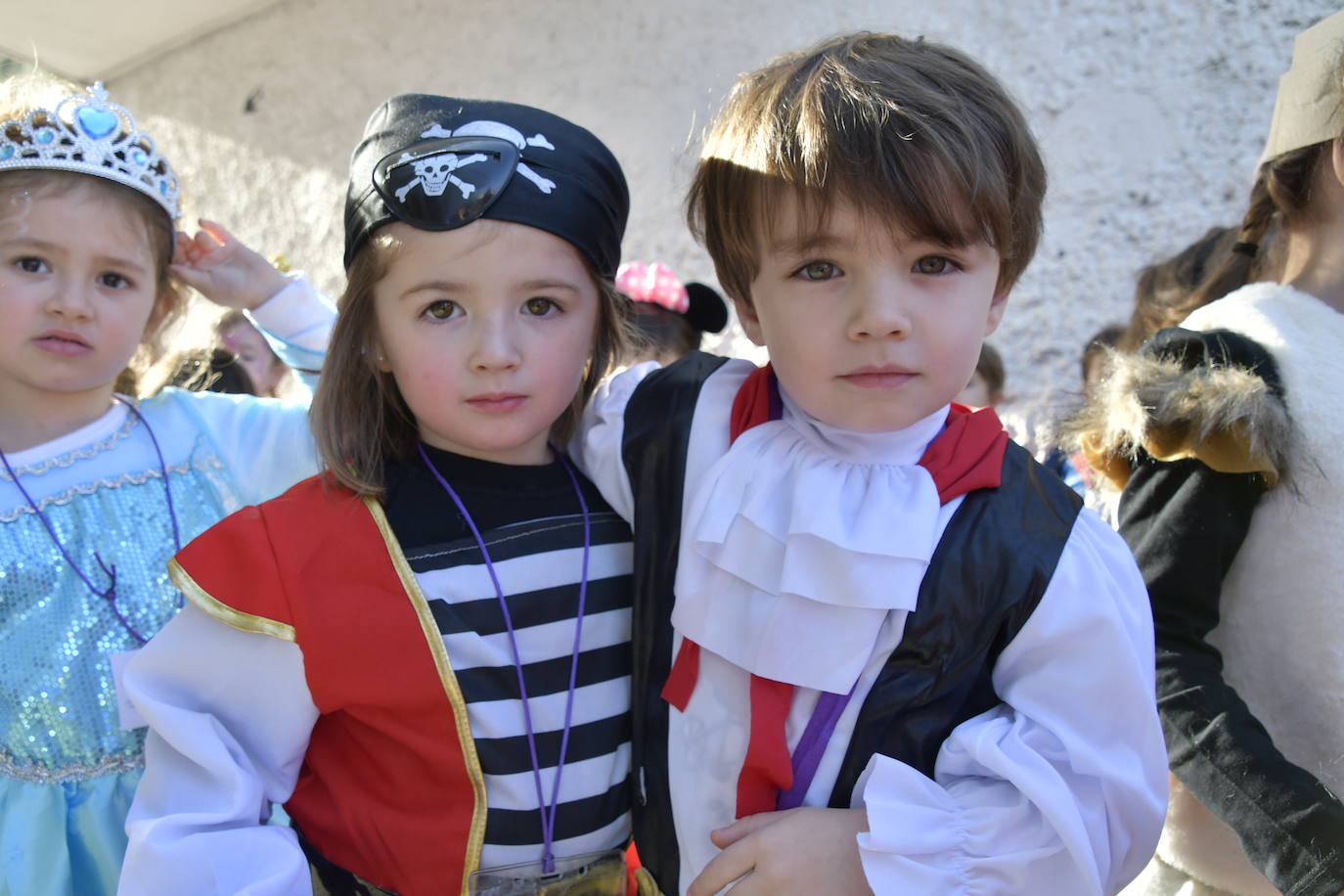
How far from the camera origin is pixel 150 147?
1567 millimetres

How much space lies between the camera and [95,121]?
148 cm

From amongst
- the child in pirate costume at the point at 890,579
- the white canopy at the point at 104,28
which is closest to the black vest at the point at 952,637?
the child in pirate costume at the point at 890,579

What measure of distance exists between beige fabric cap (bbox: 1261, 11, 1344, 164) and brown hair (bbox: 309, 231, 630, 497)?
3.35ft

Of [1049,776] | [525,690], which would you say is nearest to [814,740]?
[1049,776]

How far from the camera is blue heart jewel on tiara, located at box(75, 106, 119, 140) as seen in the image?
1.47 m

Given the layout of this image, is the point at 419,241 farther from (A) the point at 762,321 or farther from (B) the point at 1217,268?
(B) the point at 1217,268

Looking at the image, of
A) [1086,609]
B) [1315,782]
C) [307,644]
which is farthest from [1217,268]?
[307,644]

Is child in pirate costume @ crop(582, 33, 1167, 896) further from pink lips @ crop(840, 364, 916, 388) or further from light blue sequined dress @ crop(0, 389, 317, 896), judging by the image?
light blue sequined dress @ crop(0, 389, 317, 896)

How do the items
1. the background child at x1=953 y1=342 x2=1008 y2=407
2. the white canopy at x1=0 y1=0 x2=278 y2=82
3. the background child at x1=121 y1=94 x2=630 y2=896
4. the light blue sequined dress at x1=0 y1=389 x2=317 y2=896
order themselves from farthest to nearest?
the white canopy at x1=0 y1=0 x2=278 y2=82 → the background child at x1=953 y1=342 x2=1008 y2=407 → the light blue sequined dress at x1=0 y1=389 x2=317 y2=896 → the background child at x1=121 y1=94 x2=630 y2=896

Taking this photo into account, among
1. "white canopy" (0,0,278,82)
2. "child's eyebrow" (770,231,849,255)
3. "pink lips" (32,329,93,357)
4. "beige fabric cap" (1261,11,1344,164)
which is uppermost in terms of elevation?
"white canopy" (0,0,278,82)

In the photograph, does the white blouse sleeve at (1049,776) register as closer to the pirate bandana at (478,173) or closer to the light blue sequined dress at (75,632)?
the pirate bandana at (478,173)

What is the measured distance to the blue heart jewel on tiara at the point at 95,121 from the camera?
4.83 feet

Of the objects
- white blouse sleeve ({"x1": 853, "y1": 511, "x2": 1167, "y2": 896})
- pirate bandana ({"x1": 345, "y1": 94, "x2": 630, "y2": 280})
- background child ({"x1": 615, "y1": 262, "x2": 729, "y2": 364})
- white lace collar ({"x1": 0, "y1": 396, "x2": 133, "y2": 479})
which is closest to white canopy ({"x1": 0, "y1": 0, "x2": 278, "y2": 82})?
background child ({"x1": 615, "y1": 262, "x2": 729, "y2": 364})

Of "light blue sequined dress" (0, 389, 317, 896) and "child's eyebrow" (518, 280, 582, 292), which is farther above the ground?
"child's eyebrow" (518, 280, 582, 292)
